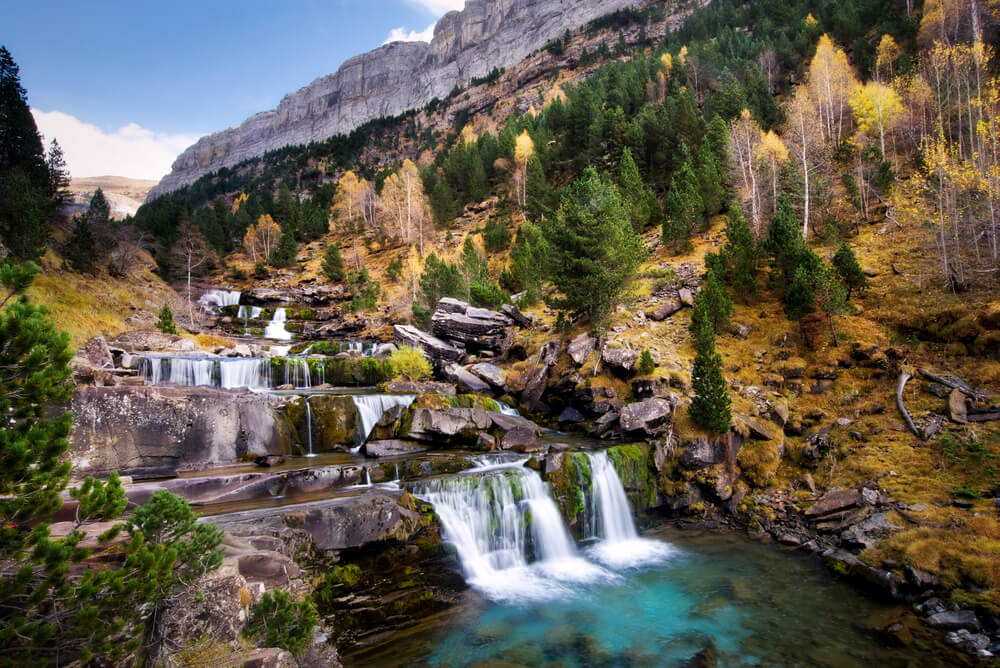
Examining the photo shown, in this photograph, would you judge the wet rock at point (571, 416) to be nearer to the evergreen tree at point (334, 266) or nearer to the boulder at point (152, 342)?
the boulder at point (152, 342)

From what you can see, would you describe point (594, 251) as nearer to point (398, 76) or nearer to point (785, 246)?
point (785, 246)

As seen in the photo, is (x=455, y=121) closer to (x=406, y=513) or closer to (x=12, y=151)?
(x=12, y=151)

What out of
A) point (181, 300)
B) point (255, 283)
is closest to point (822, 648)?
point (181, 300)

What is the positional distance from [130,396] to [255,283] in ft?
164

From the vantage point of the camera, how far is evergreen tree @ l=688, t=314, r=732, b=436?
1686 cm

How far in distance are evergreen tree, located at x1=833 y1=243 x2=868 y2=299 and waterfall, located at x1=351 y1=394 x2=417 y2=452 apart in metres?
22.4

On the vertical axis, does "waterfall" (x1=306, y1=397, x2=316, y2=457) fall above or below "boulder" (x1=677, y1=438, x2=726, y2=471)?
above

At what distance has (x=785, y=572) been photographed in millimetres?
12609

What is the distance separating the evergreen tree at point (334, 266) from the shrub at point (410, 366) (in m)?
33.8

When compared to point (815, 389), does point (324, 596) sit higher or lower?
lower

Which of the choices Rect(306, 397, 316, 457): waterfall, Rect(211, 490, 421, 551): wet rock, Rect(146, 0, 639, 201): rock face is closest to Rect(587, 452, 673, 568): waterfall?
Rect(211, 490, 421, 551): wet rock

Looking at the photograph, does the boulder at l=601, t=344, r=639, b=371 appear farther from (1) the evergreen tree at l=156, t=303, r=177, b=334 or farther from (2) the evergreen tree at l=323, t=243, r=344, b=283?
(2) the evergreen tree at l=323, t=243, r=344, b=283

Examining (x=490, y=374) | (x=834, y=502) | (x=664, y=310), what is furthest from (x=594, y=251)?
(x=834, y=502)

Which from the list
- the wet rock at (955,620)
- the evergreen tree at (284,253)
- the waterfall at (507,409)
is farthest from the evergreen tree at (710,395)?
the evergreen tree at (284,253)
